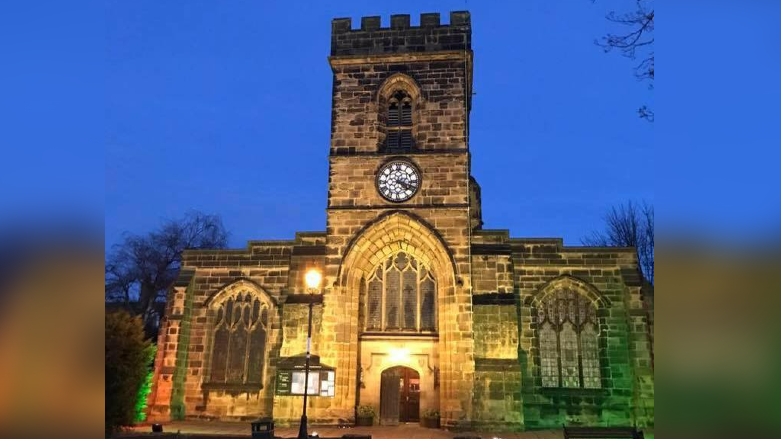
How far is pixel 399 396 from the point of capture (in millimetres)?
17844

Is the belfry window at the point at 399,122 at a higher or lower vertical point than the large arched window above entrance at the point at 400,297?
higher

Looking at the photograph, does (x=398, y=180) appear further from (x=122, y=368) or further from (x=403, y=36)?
(x=122, y=368)

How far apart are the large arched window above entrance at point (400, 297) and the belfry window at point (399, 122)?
13.6 feet

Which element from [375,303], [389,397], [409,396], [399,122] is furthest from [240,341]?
[399,122]

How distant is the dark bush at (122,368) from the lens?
1073 centimetres

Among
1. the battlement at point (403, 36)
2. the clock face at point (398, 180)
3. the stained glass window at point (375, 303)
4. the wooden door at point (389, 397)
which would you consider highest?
the battlement at point (403, 36)

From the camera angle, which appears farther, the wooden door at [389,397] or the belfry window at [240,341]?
the belfry window at [240,341]

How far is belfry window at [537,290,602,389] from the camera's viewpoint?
1773cm

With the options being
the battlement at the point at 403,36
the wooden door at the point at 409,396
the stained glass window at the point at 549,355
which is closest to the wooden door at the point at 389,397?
the wooden door at the point at 409,396

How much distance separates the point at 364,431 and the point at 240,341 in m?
6.00

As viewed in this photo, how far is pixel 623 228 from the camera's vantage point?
112 feet

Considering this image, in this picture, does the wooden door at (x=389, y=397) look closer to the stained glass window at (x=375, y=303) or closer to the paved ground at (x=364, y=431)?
the paved ground at (x=364, y=431)
